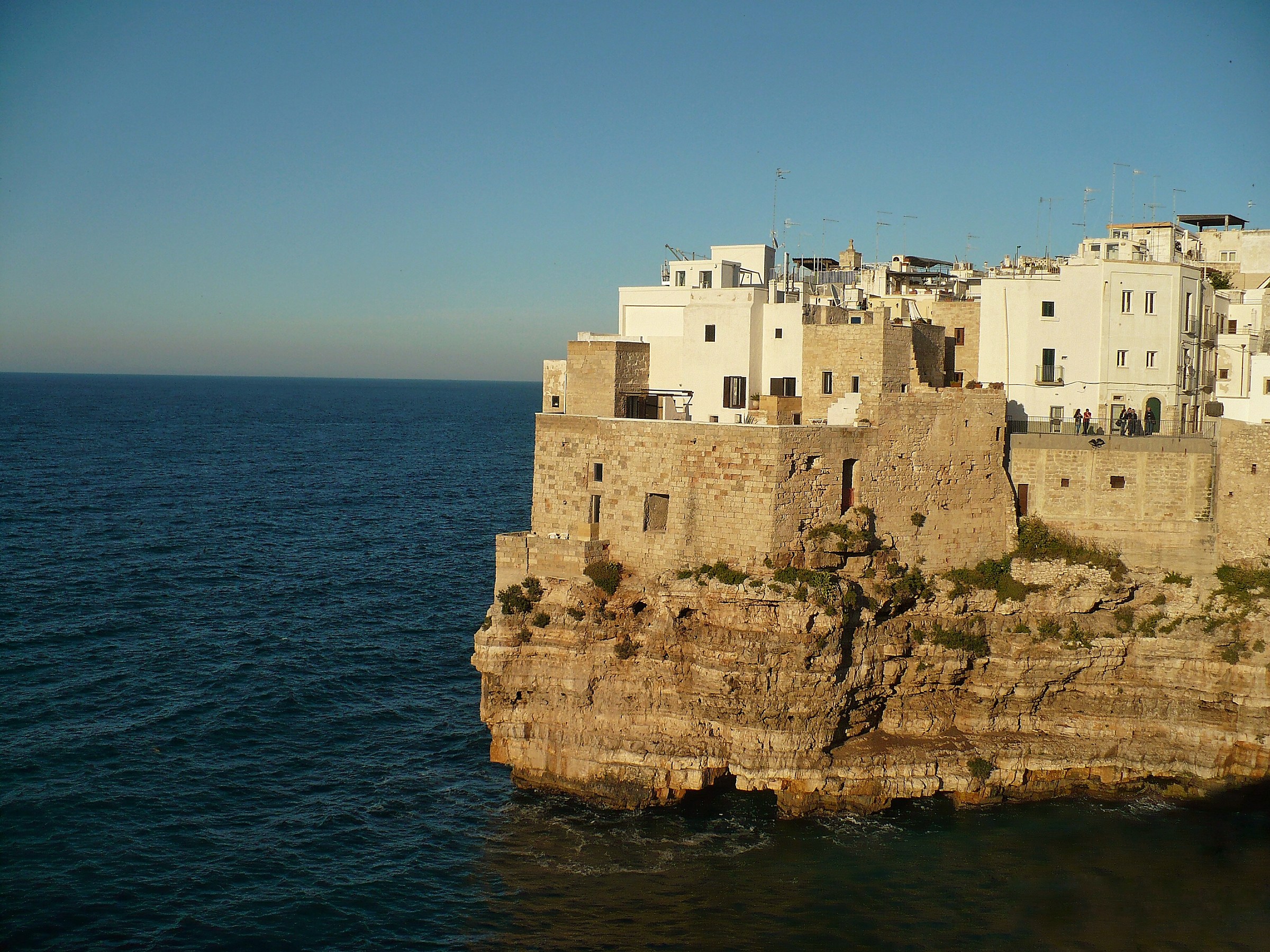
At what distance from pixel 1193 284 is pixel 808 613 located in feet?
74.2

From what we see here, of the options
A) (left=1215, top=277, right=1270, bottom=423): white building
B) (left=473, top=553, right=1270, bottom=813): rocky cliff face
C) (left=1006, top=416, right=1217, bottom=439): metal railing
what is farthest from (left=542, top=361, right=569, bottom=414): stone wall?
(left=1215, top=277, right=1270, bottom=423): white building

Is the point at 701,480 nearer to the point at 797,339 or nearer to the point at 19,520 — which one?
the point at 797,339

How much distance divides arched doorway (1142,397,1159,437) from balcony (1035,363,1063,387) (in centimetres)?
338

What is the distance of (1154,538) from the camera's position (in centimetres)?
3753

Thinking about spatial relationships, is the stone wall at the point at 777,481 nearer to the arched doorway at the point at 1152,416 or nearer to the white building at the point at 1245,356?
the arched doorway at the point at 1152,416

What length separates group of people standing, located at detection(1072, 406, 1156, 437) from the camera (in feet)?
135

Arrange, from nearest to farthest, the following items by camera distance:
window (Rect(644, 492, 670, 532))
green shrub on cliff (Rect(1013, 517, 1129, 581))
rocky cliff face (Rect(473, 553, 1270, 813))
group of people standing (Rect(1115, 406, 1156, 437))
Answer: rocky cliff face (Rect(473, 553, 1270, 813)) < window (Rect(644, 492, 670, 532)) < green shrub on cliff (Rect(1013, 517, 1129, 581)) < group of people standing (Rect(1115, 406, 1156, 437))

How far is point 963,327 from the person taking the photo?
45.7 m

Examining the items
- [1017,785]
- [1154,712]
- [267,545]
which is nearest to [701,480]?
[1017,785]

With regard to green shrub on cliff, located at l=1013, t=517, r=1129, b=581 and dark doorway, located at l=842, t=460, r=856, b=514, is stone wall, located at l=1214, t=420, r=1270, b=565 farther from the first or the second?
dark doorway, located at l=842, t=460, r=856, b=514

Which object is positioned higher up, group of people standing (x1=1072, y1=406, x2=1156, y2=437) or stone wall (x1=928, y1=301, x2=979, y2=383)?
stone wall (x1=928, y1=301, x2=979, y2=383)

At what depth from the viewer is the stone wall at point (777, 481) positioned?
114ft

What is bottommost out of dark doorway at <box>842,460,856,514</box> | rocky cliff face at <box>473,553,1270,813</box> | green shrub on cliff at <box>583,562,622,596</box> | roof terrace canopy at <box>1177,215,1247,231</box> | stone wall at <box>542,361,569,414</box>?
rocky cliff face at <box>473,553,1270,813</box>

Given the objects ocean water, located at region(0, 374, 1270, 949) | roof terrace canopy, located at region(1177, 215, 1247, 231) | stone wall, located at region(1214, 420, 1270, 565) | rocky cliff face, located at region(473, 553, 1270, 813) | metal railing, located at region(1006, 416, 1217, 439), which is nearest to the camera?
ocean water, located at region(0, 374, 1270, 949)
